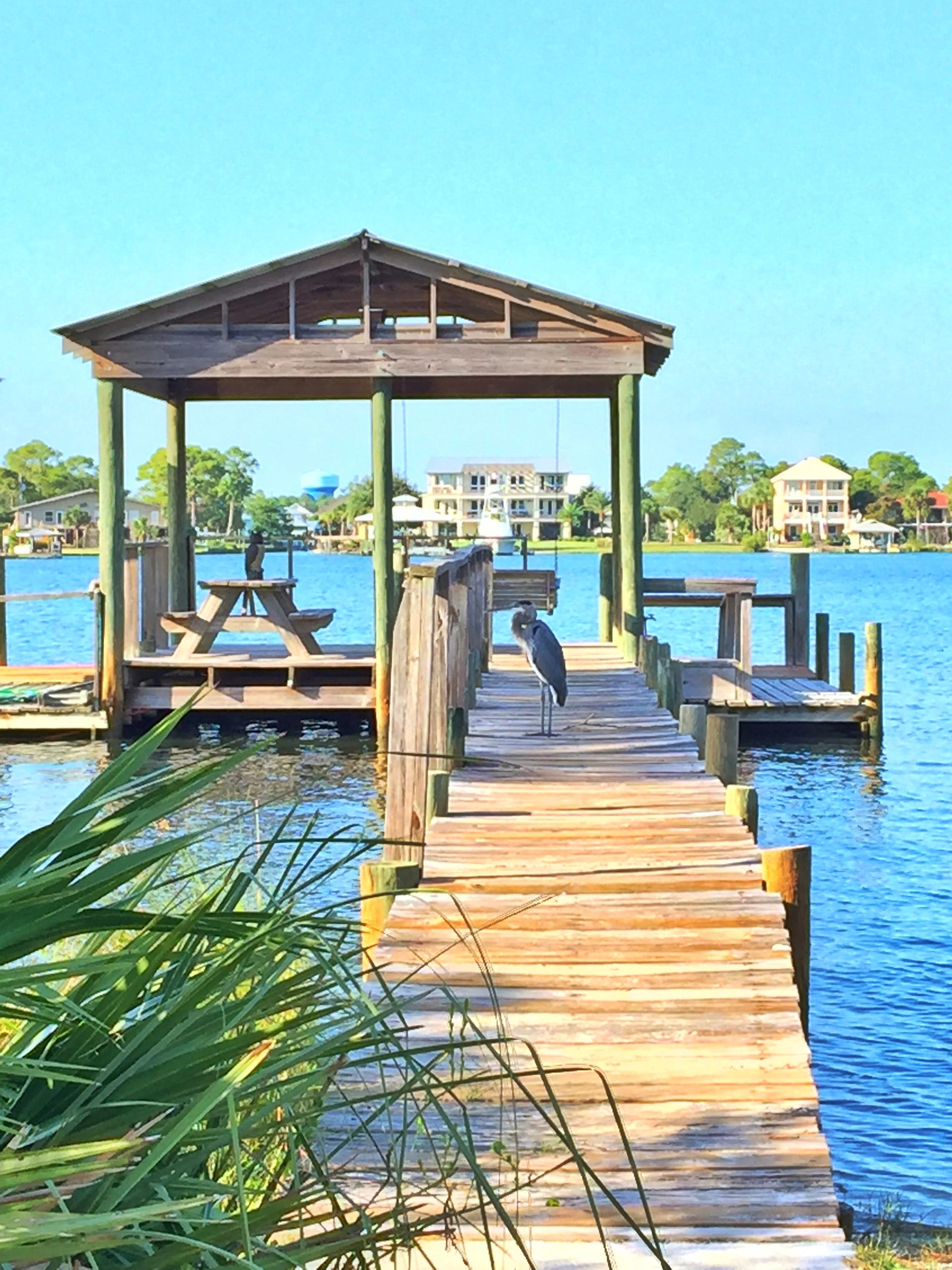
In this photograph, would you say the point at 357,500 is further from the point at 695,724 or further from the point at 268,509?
the point at 695,724

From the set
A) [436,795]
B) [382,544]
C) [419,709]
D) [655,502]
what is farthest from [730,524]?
[436,795]

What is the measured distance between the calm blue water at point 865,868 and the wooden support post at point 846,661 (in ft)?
3.38

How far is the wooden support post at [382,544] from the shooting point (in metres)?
18.7

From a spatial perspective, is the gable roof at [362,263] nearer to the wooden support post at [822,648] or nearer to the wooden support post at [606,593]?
the wooden support post at [606,593]

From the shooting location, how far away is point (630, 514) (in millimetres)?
18484

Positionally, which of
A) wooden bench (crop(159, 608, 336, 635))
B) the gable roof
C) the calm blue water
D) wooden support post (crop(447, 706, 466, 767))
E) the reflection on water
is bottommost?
the calm blue water

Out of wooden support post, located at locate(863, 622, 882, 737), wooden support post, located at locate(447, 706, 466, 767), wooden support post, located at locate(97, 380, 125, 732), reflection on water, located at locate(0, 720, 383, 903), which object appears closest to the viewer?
wooden support post, located at locate(447, 706, 466, 767)

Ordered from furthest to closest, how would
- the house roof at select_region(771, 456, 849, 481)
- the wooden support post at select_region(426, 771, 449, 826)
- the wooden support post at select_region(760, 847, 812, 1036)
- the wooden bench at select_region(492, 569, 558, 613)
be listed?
the house roof at select_region(771, 456, 849, 481) < the wooden bench at select_region(492, 569, 558, 613) < the wooden support post at select_region(426, 771, 449, 826) < the wooden support post at select_region(760, 847, 812, 1036)

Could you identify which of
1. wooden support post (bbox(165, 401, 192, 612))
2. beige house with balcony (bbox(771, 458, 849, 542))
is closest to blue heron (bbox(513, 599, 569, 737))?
wooden support post (bbox(165, 401, 192, 612))

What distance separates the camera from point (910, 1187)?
714 cm

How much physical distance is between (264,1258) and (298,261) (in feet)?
56.9

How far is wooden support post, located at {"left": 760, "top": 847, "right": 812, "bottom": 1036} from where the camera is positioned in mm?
6973

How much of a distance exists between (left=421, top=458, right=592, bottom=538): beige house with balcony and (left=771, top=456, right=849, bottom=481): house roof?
36.3m

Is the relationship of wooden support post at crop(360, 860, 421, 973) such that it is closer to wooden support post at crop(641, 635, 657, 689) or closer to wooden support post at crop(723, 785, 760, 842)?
wooden support post at crop(723, 785, 760, 842)
